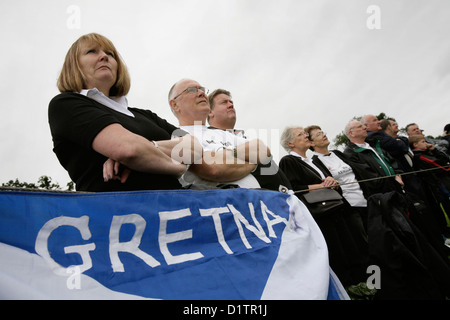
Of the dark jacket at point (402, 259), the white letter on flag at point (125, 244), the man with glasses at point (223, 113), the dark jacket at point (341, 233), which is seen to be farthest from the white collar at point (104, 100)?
the dark jacket at point (402, 259)

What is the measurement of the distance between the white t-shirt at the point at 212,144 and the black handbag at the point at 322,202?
1.29 meters

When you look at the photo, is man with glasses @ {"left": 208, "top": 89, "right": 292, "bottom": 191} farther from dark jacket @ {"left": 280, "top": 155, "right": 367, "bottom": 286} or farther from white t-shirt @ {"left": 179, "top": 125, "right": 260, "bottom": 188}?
dark jacket @ {"left": 280, "top": 155, "right": 367, "bottom": 286}

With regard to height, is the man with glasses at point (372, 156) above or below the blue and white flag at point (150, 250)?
above

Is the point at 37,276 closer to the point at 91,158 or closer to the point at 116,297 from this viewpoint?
the point at 116,297

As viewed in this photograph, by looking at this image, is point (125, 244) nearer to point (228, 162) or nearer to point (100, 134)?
point (100, 134)

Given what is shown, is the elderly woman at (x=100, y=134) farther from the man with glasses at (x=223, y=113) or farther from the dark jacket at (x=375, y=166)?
the dark jacket at (x=375, y=166)

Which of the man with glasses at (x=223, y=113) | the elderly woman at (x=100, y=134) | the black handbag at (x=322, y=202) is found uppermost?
the man with glasses at (x=223, y=113)

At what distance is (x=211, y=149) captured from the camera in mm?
2230

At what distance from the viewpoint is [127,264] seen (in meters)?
1.12

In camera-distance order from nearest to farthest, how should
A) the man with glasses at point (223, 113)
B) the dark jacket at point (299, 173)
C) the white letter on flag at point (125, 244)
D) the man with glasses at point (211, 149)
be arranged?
the white letter on flag at point (125, 244), the man with glasses at point (211, 149), the man with glasses at point (223, 113), the dark jacket at point (299, 173)

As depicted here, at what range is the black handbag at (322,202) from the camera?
3225mm

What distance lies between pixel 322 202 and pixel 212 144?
172cm

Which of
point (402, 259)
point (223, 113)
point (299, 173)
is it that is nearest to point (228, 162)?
point (223, 113)

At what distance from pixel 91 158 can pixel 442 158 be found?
6.24 metres
